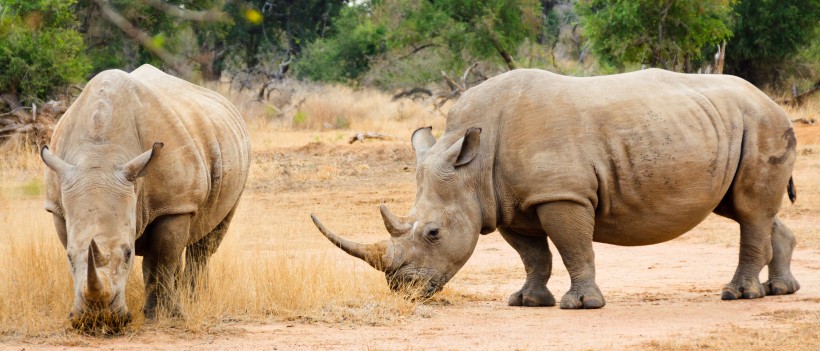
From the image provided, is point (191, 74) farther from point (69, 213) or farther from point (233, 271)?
point (233, 271)

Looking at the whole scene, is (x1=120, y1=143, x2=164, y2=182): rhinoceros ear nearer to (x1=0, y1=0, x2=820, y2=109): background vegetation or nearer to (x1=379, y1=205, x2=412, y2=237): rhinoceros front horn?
(x1=379, y1=205, x2=412, y2=237): rhinoceros front horn

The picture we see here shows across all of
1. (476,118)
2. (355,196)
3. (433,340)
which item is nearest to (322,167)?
(355,196)

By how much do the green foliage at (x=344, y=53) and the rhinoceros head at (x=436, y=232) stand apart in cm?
2579

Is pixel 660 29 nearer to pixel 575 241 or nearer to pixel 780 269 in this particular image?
pixel 780 269

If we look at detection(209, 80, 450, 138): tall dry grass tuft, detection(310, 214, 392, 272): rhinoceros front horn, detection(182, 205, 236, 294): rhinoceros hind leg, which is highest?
detection(310, 214, 392, 272): rhinoceros front horn

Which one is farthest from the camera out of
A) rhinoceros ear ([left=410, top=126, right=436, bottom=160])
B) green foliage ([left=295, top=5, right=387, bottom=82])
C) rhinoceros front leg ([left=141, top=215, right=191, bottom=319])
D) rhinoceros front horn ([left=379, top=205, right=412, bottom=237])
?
green foliage ([left=295, top=5, right=387, bottom=82])

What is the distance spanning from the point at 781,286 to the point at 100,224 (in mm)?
4780

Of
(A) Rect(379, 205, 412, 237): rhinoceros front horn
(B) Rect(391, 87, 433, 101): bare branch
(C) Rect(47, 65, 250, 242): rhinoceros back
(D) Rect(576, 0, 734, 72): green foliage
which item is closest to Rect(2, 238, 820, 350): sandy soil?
(A) Rect(379, 205, 412, 237): rhinoceros front horn

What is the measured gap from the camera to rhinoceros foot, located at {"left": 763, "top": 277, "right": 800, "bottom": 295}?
8172mm

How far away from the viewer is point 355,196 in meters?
15.6

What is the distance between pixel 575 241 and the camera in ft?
24.5

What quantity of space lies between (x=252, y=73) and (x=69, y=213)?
2759 centimetres

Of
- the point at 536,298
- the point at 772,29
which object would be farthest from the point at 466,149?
the point at 772,29

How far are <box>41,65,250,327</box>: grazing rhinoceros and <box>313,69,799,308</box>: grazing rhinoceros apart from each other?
96cm
